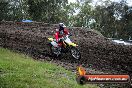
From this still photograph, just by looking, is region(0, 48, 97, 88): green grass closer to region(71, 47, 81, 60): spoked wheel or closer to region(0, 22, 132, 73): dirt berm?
region(71, 47, 81, 60): spoked wheel

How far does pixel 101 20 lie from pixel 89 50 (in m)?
48.6

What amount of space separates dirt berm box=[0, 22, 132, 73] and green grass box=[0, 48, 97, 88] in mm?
2832

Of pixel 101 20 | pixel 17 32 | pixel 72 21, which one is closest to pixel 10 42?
pixel 17 32

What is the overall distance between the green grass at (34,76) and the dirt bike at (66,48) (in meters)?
2.36

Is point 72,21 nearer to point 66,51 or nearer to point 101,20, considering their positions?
point 101,20

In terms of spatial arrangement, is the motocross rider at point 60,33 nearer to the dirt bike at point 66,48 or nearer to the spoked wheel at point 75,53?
the dirt bike at point 66,48

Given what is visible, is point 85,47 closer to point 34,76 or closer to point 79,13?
point 34,76

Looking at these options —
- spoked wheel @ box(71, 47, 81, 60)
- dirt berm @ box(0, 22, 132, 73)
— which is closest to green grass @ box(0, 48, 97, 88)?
spoked wheel @ box(71, 47, 81, 60)

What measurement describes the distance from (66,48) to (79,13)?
5900 cm

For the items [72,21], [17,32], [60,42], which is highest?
[60,42]

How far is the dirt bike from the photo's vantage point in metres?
16.8

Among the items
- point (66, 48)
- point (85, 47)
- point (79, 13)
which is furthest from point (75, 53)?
point (79, 13)

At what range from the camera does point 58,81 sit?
38.6ft

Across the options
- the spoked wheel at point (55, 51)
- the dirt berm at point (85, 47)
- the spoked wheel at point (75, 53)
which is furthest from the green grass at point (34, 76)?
the spoked wheel at point (55, 51)
